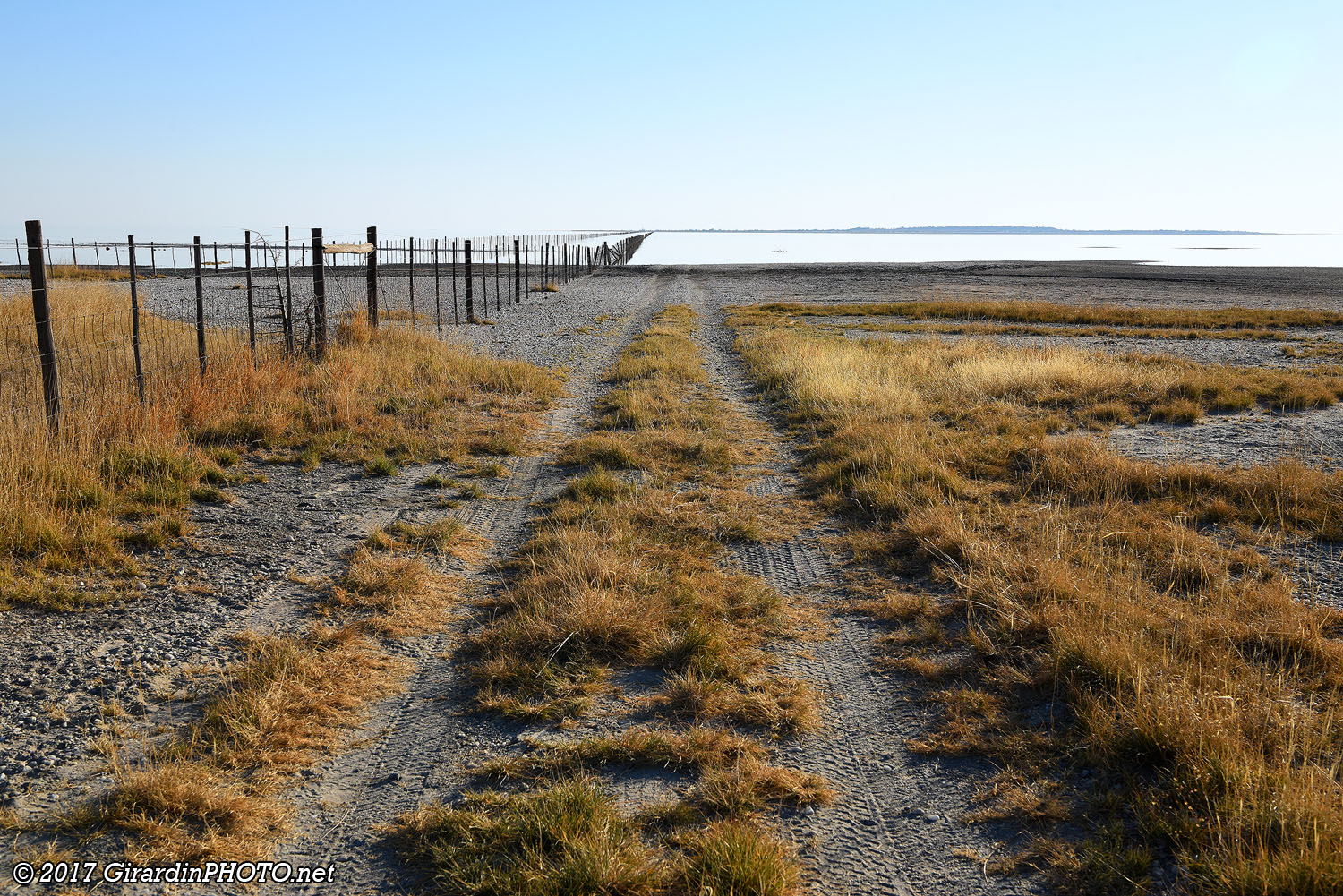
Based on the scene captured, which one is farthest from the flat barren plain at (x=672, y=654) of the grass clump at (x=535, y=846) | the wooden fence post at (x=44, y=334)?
the wooden fence post at (x=44, y=334)

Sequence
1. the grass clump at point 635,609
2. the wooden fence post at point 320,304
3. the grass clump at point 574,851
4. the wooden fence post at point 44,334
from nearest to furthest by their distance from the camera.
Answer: the grass clump at point 574,851 < the grass clump at point 635,609 < the wooden fence post at point 44,334 < the wooden fence post at point 320,304

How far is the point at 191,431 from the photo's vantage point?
9227 mm

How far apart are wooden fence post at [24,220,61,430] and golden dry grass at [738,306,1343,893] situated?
24.3ft

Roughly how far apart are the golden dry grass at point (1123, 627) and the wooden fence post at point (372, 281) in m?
10.6

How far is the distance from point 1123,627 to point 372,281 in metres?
17.2

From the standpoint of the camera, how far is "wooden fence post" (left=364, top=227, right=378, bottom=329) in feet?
57.8

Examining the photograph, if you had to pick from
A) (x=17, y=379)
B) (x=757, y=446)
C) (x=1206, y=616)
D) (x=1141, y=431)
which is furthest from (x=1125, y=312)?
(x=17, y=379)

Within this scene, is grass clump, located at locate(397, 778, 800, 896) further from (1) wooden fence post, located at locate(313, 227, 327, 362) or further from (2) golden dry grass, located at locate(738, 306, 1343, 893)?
(1) wooden fence post, located at locate(313, 227, 327, 362)

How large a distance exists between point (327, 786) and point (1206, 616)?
4690 mm

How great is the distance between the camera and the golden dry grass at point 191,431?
586 centimetres

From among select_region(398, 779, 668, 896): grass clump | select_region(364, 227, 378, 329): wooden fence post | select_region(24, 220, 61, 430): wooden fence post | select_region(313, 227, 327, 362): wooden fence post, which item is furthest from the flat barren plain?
select_region(364, 227, 378, 329): wooden fence post

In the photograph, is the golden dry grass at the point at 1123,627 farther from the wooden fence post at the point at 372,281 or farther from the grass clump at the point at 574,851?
the wooden fence post at the point at 372,281

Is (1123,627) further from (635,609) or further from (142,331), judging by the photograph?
(142,331)

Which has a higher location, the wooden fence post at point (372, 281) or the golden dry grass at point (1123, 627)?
the wooden fence post at point (372, 281)
